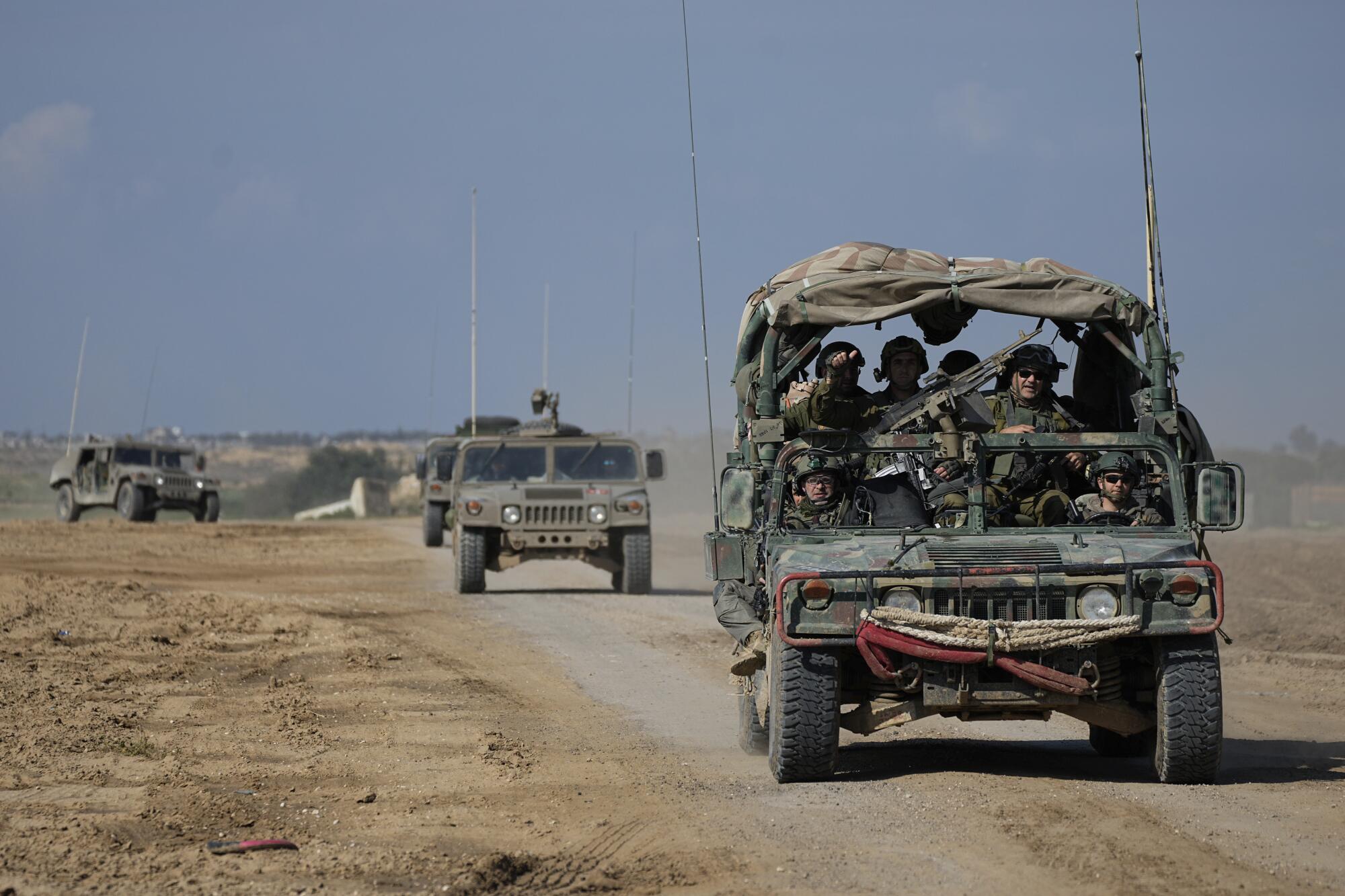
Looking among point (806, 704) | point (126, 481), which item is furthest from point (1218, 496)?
point (126, 481)

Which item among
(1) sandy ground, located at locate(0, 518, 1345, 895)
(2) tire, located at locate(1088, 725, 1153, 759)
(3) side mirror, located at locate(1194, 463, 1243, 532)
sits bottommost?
(1) sandy ground, located at locate(0, 518, 1345, 895)

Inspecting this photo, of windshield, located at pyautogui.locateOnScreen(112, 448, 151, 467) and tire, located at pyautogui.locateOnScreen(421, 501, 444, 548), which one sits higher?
windshield, located at pyautogui.locateOnScreen(112, 448, 151, 467)

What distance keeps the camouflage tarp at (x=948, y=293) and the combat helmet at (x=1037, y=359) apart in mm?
294

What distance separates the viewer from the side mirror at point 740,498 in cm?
721

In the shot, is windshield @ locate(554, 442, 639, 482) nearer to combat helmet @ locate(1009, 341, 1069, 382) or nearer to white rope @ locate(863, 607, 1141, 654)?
combat helmet @ locate(1009, 341, 1069, 382)

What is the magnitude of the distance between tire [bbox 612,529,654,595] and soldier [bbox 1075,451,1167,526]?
11.3 m

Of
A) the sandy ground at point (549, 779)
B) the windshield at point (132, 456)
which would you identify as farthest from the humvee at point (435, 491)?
the windshield at point (132, 456)

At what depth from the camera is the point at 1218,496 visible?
22.7 feet

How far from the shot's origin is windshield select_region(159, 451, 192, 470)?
34.6 metres

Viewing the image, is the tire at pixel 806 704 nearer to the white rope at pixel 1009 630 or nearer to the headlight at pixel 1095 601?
the white rope at pixel 1009 630

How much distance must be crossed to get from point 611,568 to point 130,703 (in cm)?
1018

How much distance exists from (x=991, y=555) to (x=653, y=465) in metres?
12.2

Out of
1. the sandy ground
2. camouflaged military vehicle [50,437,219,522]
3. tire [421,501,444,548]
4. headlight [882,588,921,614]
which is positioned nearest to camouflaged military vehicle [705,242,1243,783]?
headlight [882,588,921,614]

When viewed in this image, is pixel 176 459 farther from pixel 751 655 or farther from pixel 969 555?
pixel 969 555
